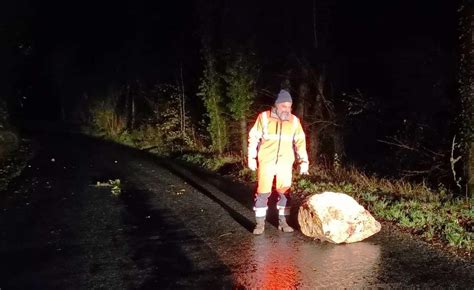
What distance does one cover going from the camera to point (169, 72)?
81.1 feet

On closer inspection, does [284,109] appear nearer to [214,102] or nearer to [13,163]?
[214,102]

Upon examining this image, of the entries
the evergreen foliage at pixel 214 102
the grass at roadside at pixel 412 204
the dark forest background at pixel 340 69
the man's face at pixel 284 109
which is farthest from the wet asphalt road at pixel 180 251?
the evergreen foliage at pixel 214 102

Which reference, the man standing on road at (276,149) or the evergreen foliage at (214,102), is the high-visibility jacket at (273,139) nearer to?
the man standing on road at (276,149)

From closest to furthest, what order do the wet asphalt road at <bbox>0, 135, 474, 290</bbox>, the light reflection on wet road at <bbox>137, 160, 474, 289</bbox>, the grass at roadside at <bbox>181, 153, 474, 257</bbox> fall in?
1. the light reflection on wet road at <bbox>137, 160, 474, 289</bbox>
2. the wet asphalt road at <bbox>0, 135, 474, 290</bbox>
3. the grass at roadside at <bbox>181, 153, 474, 257</bbox>

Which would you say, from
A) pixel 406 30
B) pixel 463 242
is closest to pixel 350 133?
pixel 406 30

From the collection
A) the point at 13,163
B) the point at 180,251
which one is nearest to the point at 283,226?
the point at 180,251

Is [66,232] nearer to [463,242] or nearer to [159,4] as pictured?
[463,242]

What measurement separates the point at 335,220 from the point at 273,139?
1.38 meters

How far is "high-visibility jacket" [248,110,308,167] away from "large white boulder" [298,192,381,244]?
0.71 m

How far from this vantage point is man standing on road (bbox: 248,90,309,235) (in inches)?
295

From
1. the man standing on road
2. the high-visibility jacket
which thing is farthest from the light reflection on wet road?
the high-visibility jacket

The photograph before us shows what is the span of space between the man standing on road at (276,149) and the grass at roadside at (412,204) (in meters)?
1.63

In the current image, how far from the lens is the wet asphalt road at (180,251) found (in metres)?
5.88

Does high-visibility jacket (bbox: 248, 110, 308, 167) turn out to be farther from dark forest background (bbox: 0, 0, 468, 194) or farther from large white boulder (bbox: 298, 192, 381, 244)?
dark forest background (bbox: 0, 0, 468, 194)
